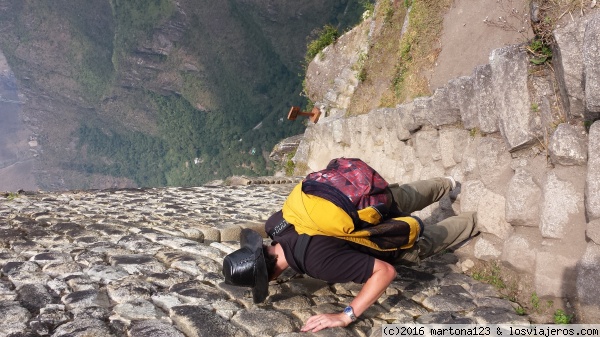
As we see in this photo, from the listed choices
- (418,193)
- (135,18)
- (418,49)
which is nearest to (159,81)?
(135,18)

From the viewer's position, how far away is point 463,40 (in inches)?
256

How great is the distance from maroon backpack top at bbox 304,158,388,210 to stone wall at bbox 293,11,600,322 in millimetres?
1195

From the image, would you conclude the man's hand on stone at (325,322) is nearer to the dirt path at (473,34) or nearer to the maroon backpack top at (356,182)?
the maroon backpack top at (356,182)

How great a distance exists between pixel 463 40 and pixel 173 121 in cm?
7429

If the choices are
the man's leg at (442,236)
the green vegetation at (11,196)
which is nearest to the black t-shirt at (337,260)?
the man's leg at (442,236)

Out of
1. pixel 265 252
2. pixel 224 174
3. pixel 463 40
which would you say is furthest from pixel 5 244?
pixel 224 174

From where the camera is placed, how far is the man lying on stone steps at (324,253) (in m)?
2.91

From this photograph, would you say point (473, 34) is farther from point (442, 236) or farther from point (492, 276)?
point (492, 276)

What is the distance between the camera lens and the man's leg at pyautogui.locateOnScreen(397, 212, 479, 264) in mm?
3621

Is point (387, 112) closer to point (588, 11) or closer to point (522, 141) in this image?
point (522, 141)

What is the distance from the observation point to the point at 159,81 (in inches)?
3191

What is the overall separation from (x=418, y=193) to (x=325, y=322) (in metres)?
1.80
